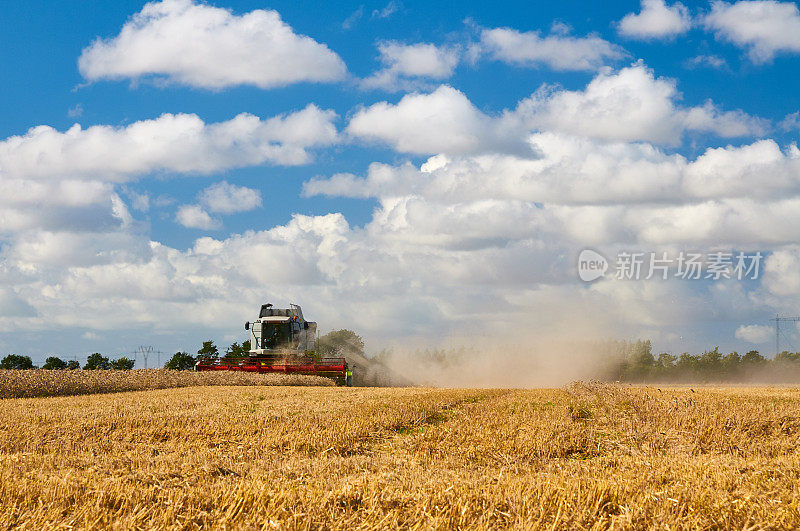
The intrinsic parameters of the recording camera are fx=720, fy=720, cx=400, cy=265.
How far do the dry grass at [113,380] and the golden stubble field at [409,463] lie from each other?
909cm

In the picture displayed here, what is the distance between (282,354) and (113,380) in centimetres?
1066

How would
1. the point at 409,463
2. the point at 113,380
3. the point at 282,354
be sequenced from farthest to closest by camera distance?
1. the point at 282,354
2. the point at 113,380
3. the point at 409,463

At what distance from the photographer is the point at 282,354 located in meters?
37.8

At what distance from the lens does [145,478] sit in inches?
269

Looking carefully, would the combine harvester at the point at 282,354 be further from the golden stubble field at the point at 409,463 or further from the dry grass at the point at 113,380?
the golden stubble field at the point at 409,463

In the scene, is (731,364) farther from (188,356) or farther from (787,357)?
(188,356)

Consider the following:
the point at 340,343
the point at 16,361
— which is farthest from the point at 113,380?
the point at 16,361

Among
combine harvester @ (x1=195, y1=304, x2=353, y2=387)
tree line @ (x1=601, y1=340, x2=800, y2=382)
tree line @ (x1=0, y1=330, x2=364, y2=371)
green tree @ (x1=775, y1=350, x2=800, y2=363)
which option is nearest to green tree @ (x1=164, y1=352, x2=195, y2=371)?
tree line @ (x1=0, y1=330, x2=364, y2=371)

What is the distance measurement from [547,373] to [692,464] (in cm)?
3770

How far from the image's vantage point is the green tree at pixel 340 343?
4831 cm

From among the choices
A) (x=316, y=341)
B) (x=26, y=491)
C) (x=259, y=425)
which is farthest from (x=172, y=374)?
(x=26, y=491)

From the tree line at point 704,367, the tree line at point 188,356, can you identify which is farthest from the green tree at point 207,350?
the tree line at point 704,367

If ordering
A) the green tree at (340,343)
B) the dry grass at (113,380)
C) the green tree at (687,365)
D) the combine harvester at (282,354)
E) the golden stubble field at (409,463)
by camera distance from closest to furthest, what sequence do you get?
the golden stubble field at (409,463)
the dry grass at (113,380)
the combine harvester at (282,354)
the green tree at (340,343)
the green tree at (687,365)

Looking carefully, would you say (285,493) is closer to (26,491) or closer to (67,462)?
(26,491)
